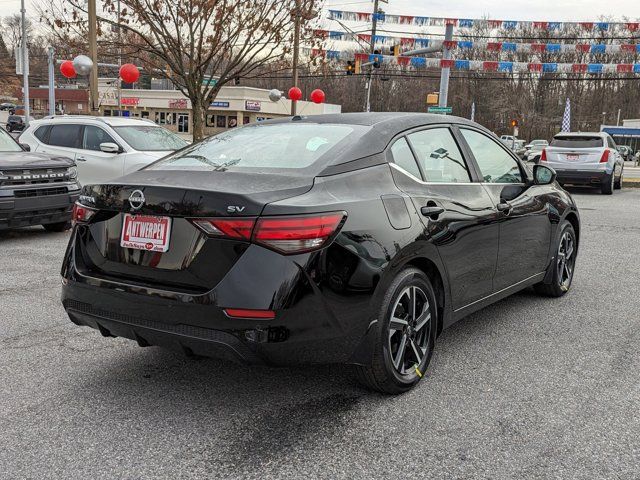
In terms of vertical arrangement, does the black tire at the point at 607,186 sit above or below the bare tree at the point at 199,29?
below

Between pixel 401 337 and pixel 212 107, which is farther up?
pixel 212 107

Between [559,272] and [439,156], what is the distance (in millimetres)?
2268

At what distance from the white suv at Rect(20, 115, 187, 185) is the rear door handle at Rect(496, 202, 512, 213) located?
25.8 feet

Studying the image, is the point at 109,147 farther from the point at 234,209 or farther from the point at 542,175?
the point at 234,209

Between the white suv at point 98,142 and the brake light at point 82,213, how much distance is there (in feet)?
25.5

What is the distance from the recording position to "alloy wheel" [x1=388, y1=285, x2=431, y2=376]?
3404 mm

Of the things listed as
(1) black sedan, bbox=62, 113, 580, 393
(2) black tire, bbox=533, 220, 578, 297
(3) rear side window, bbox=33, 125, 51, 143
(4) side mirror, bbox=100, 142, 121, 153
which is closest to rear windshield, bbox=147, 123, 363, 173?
(1) black sedan, bbox=62, 113, 580, 393

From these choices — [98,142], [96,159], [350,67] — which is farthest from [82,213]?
[350,67]

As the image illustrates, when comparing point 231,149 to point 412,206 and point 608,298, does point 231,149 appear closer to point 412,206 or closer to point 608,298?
point 412,206

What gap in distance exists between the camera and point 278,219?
2840mm

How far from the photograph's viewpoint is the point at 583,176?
1669 cm

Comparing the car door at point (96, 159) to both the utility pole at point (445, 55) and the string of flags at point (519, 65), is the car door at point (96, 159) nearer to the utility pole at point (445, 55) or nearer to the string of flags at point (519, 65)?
the utility pole at point (445, 55)

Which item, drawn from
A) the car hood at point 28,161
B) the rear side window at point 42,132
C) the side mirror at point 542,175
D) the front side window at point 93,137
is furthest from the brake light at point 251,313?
the rear side window at point 42,132

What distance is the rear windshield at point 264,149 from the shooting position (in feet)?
11.4
